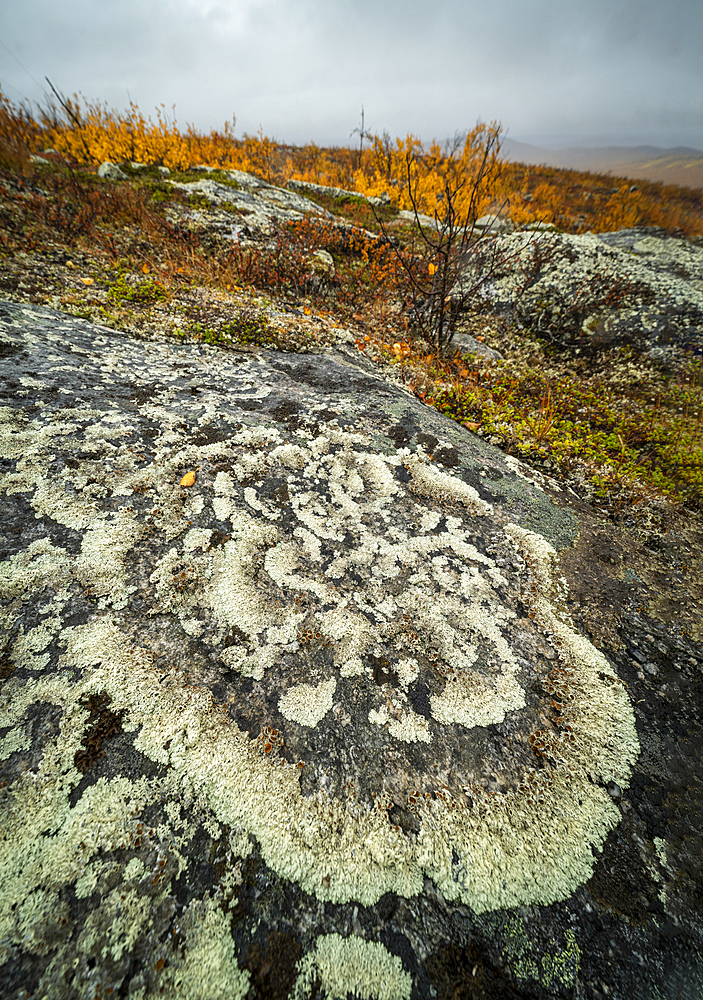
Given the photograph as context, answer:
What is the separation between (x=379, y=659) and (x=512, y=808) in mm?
921

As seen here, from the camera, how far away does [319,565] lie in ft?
8.46

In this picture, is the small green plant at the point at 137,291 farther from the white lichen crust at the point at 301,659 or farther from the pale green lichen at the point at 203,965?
the pale green lichen at the point at 203,965

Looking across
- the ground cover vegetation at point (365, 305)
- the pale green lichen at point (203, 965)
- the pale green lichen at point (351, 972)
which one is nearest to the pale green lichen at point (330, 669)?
the pale green lichen at point (351, 972)

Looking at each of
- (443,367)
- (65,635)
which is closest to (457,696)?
(65,635)

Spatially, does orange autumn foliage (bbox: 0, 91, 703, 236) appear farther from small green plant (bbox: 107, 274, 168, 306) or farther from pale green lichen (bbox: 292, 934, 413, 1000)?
pale green lichen (bbox: 292, 934, 413, 1000)

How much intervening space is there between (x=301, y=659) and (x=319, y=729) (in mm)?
369

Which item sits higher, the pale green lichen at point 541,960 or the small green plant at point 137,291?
the small green plant at point 137,291

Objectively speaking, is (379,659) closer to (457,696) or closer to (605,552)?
(457,696)

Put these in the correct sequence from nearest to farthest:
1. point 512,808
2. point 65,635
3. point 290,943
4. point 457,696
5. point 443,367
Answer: point 290,943
point 512,808
point 65,635
point 457,696
point 443,367

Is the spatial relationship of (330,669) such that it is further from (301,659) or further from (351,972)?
(351,972)

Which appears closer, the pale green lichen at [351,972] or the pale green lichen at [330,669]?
the pale green lichen at [351,972]

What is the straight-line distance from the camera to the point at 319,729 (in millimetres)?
1914

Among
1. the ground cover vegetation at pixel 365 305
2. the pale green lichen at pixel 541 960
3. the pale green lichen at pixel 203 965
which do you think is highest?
the ground cover vegetation at pixel 365 305

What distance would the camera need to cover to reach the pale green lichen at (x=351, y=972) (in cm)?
136
